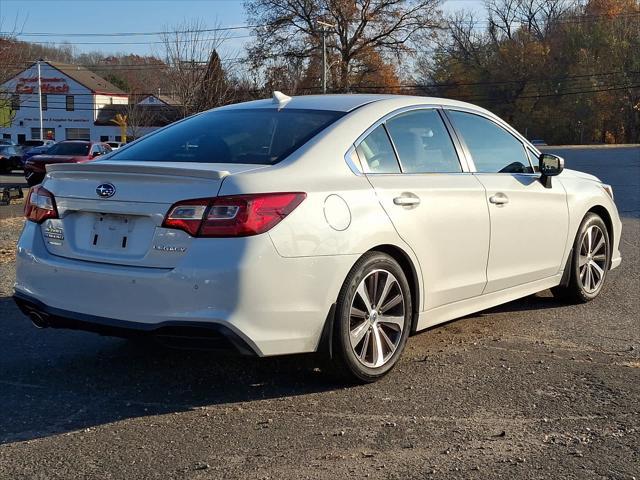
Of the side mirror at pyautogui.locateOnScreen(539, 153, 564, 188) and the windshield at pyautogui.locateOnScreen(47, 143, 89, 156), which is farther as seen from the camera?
the windshield at pyautogui.locateOnScreen(47, 143, 89, 156)

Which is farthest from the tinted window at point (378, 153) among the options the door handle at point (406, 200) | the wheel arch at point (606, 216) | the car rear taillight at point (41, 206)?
the wheel arch at point (606, 216)

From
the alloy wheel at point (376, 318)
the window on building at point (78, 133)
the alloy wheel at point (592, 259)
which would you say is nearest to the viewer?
the alloy wheel at point (376, 318)

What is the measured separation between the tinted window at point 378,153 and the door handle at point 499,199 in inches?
35.3

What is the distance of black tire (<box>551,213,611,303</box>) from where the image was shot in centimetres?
622

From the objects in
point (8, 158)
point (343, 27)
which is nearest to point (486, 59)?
point (343, 27)

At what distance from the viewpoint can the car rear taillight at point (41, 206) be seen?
422 centimetres

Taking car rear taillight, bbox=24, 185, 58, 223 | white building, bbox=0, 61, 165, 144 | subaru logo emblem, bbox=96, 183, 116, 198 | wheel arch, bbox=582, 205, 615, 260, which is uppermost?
white building, bbox=0, 61, 165, 144

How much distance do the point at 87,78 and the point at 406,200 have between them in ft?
297

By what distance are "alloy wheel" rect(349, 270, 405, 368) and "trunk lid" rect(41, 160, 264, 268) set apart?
96 cm

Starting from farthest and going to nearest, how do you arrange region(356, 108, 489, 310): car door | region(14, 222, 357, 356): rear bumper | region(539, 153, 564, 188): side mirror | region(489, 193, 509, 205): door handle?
region(539, 153, 564, 188): side mirror
region(489, 193, 509, 205): door handle
region(356, 108, 489, 310): car door
region(14, 222, 357, 356): rear bumper

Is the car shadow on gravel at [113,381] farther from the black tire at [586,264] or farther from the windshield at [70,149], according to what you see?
the windshield at [70,149]

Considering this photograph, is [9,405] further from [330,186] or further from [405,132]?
[405,132]

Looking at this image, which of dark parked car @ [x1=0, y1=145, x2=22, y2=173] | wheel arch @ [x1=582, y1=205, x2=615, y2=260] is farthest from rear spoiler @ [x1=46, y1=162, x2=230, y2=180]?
dark parked car @ [x1=0, y1=145, x2=22, y2=173]

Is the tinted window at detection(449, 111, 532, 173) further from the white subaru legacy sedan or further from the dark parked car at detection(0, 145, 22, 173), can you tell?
the dark parked car at detection(0, 145, 22, 173)
